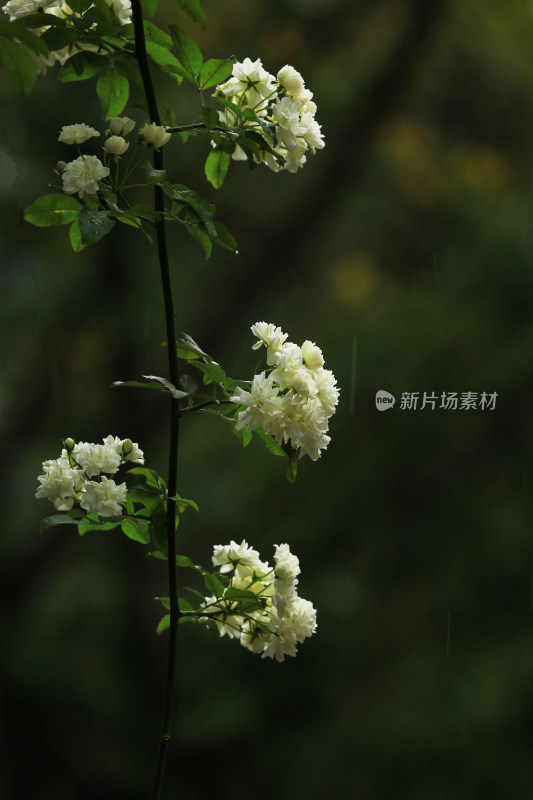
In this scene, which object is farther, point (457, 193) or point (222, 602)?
point (457, 193)

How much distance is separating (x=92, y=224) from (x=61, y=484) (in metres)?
0.19

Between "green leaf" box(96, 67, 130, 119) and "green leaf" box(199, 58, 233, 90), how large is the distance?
0.18 feet

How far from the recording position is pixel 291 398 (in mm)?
498

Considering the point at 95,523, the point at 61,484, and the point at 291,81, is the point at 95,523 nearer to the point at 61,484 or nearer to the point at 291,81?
the point at 61,484

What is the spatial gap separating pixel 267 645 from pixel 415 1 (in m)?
1.34

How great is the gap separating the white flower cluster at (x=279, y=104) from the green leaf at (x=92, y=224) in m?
0.13

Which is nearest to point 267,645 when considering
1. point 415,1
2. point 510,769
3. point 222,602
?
point 222,602

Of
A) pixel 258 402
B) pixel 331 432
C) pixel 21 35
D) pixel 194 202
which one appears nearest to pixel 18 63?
pixel 21 35

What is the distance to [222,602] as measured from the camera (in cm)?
64

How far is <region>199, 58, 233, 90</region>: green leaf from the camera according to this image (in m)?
0.55

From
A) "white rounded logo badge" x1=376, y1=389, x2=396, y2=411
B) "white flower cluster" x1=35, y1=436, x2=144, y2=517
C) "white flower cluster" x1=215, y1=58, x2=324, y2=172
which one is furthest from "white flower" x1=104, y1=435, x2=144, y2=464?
"white rounded logo badge" x1=376, y1=389, x2=396, y2=411

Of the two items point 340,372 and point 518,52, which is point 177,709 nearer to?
point 340,372

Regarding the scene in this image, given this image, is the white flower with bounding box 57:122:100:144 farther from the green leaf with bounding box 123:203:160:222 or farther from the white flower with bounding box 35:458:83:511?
the white flower with bounding box 35:458:83:511

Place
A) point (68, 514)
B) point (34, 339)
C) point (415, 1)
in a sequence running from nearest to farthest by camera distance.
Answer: point (68, 514), point (34, 339), point (415, 1)
